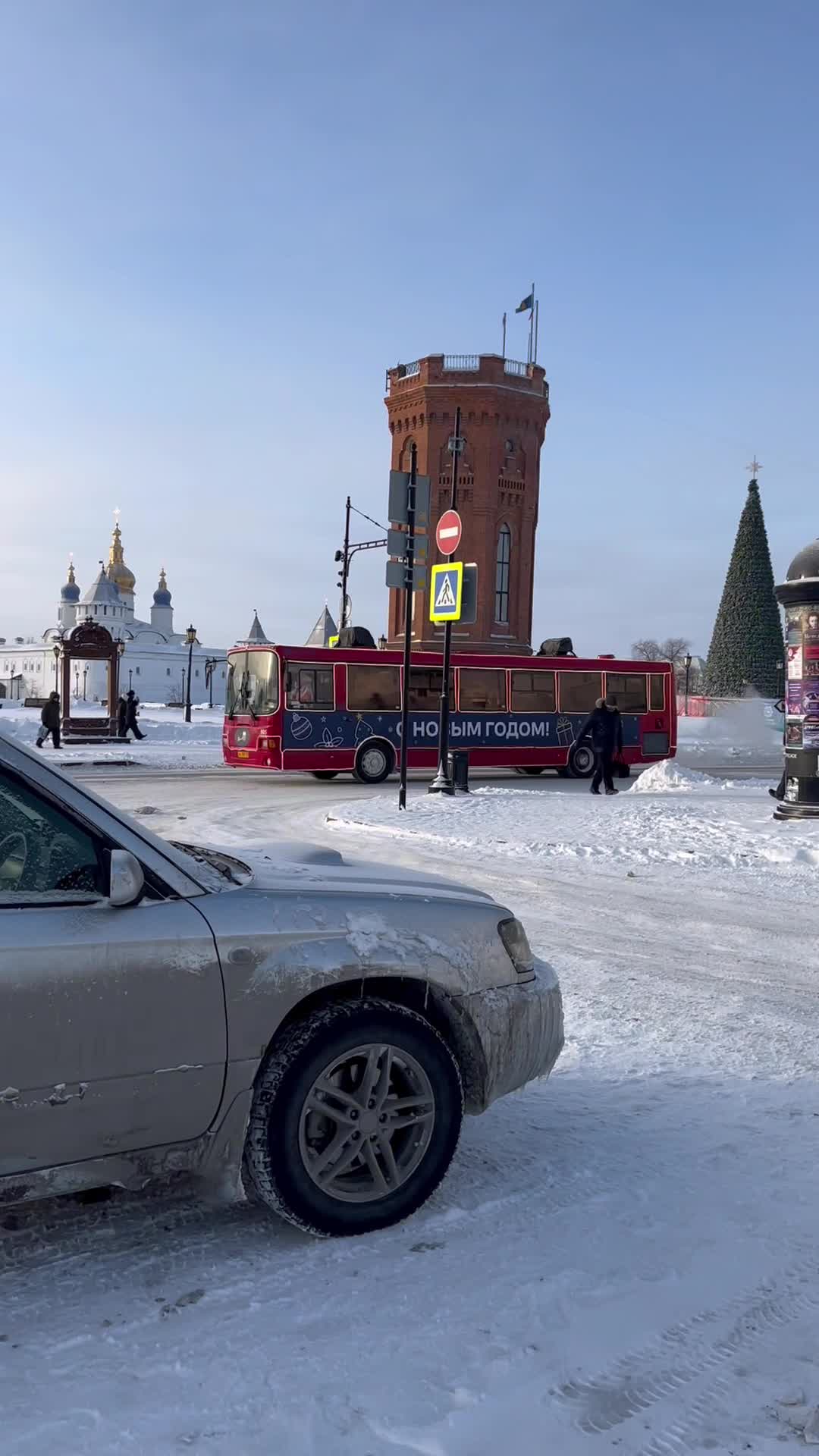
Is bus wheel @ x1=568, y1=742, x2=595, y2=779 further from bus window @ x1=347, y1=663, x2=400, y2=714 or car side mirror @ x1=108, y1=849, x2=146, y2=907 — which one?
car side mirror @ x1=108, y1=849, x2=146, y2=907

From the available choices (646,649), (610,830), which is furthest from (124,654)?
(610,830)

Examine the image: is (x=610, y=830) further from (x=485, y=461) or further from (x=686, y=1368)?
(x=485, y=461)

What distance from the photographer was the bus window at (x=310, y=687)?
22.2m

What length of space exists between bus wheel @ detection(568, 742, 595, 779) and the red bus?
31 millimetres

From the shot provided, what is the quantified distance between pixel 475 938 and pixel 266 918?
0.77 meters

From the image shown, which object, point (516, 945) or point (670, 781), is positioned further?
point (670, 781)

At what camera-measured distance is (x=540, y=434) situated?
52.5 m

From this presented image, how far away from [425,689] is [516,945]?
2051cm

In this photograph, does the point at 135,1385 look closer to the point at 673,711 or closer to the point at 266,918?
the point at 266,918

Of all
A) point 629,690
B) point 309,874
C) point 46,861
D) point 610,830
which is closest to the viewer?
point 46,861

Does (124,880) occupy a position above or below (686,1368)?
above

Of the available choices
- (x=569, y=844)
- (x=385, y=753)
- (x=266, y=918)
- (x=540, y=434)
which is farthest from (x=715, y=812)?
(x=540, y=434)

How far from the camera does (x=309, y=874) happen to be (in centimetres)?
375

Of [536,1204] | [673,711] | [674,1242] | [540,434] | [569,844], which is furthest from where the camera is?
[540,434]
